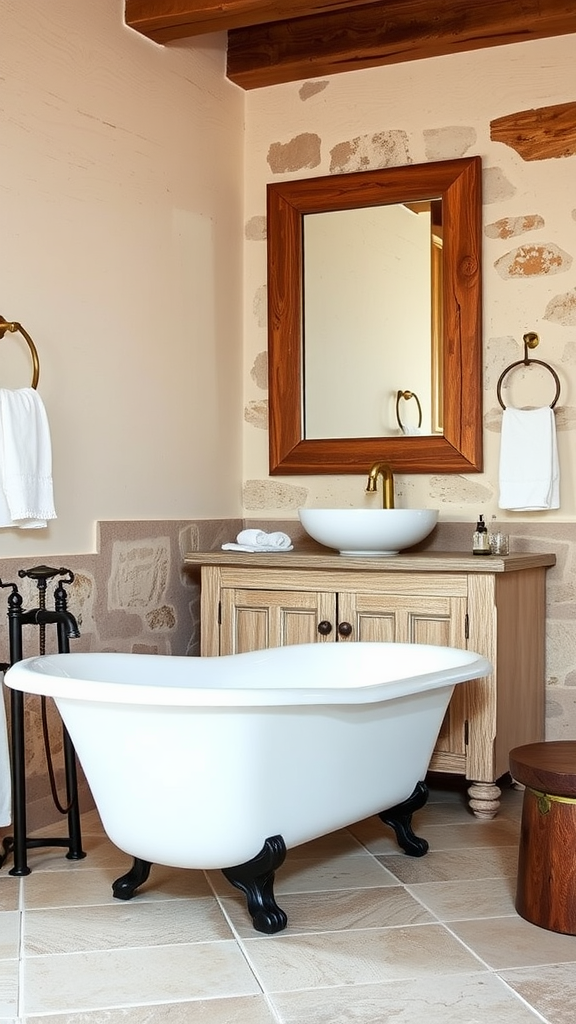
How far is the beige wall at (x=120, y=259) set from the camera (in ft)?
10.3

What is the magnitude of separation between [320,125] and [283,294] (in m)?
0.63

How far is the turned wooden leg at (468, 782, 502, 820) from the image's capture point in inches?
130

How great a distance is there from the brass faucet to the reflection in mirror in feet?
0.74

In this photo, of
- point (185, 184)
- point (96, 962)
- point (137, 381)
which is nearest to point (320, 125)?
point (185, 184)

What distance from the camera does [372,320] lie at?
3.94 metres

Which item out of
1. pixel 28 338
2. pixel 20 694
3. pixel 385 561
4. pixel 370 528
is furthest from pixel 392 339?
pixel 20 694

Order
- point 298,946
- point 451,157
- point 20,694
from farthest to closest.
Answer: point 451,157, point 20,694, point 298,946

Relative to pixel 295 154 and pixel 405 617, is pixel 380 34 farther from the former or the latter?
pixel 405 617

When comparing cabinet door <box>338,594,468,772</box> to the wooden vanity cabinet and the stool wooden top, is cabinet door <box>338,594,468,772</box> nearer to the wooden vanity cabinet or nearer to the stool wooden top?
the wooden vanity cabinet

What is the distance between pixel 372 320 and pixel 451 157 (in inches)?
24.3

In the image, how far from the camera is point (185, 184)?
12.7 ft

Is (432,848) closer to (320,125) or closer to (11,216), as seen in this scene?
(11,216)

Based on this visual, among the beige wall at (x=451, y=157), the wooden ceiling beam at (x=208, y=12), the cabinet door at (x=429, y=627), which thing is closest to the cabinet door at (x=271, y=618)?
the cabinet door at (x=429, y=627)

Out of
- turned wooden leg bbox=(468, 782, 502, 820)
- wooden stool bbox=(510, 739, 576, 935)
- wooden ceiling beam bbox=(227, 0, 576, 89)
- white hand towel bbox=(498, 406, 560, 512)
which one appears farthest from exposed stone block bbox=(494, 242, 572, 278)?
wooden stool bbox=(510, 739, 576, 935)
